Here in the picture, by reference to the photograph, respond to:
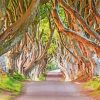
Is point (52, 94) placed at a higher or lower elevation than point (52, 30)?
lower

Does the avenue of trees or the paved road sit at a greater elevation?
the avenue of trees

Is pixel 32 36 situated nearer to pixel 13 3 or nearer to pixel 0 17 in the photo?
pixel 13 3

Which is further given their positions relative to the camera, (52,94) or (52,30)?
(52,30)

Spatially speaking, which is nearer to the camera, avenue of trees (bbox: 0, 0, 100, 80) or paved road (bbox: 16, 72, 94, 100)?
avenue of trees (bbox: 0, 0, 100, 80)

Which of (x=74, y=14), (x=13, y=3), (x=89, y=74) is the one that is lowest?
(x=89, y=74)

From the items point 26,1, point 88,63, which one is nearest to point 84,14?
point 26,1

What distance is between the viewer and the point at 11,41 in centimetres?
1452

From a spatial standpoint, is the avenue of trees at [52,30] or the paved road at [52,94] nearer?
the avenue of trees at [52,30]

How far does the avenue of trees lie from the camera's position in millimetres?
14469

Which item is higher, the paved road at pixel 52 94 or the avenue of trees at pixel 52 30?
the avenue of trees at pixel 52 30

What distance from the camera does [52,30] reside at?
33.3m

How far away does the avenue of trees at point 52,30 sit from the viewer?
14.5 m

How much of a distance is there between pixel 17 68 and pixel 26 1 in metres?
19.0

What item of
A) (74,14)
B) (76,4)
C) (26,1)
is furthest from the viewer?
(76,4)
